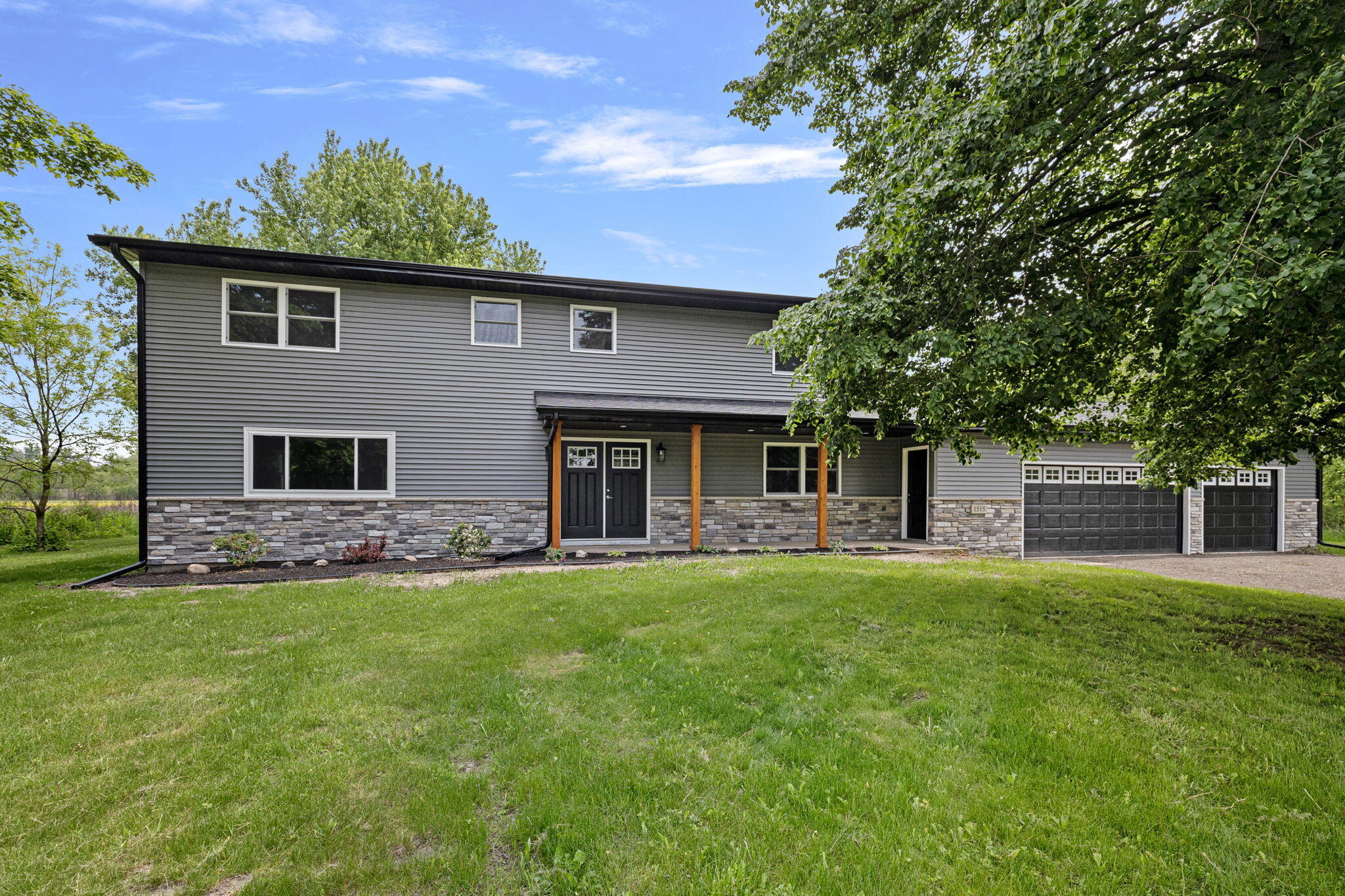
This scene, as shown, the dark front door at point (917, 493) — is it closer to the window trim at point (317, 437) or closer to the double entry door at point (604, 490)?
the double entry door at point (604, 490)

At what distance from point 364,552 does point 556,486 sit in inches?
139

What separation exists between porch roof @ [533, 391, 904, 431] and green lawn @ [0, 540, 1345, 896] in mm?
5277

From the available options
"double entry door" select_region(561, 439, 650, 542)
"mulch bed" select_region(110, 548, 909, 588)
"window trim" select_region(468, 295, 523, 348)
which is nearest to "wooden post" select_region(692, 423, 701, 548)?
"mulch bed" select_region(110, 548, 909, 588)

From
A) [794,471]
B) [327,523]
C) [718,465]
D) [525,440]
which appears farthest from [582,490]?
[794,471]

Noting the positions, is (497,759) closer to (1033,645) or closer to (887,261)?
(1033,645)

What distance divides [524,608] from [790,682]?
3.29m

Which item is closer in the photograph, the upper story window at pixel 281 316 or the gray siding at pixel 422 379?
the gray siding at pixel 422 379

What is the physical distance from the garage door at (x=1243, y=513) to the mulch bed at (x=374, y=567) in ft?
31.2

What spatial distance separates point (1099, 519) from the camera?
13.2 m

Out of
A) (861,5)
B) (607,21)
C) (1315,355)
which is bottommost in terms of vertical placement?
(1315,355)

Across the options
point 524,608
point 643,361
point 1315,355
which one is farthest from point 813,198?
point 524,608

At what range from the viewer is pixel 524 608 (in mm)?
6105

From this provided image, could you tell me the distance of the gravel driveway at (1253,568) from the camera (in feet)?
29.5

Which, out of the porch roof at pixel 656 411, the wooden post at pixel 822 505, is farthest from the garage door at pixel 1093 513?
the wooden post at pixel 822 505
